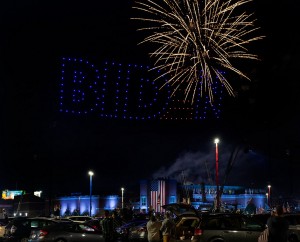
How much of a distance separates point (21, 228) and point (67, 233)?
284 cm

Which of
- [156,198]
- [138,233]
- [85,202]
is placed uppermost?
[156,198]

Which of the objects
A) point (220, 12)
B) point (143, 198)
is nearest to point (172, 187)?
point (143, 198)

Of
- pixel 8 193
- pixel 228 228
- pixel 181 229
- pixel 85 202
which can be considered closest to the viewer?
pixel 228 228

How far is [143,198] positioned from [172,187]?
5738mm

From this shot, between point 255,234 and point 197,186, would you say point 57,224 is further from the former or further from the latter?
point 197,186

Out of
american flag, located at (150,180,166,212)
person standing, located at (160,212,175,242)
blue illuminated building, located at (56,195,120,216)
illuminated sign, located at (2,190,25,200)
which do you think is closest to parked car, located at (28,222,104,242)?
person standing, located at (160,212,175,242)

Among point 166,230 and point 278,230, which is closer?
point 278,230

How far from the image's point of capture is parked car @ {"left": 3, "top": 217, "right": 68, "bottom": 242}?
2120cm

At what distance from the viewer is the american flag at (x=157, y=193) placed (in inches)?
3320

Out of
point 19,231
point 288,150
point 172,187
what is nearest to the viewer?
point 19,231

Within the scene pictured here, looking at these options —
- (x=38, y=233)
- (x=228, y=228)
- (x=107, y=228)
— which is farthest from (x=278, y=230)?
(x=38, y=233)

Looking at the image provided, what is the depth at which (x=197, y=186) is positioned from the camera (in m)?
91.1

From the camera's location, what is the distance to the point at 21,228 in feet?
70.2

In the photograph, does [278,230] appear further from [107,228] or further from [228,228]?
[107,228]
